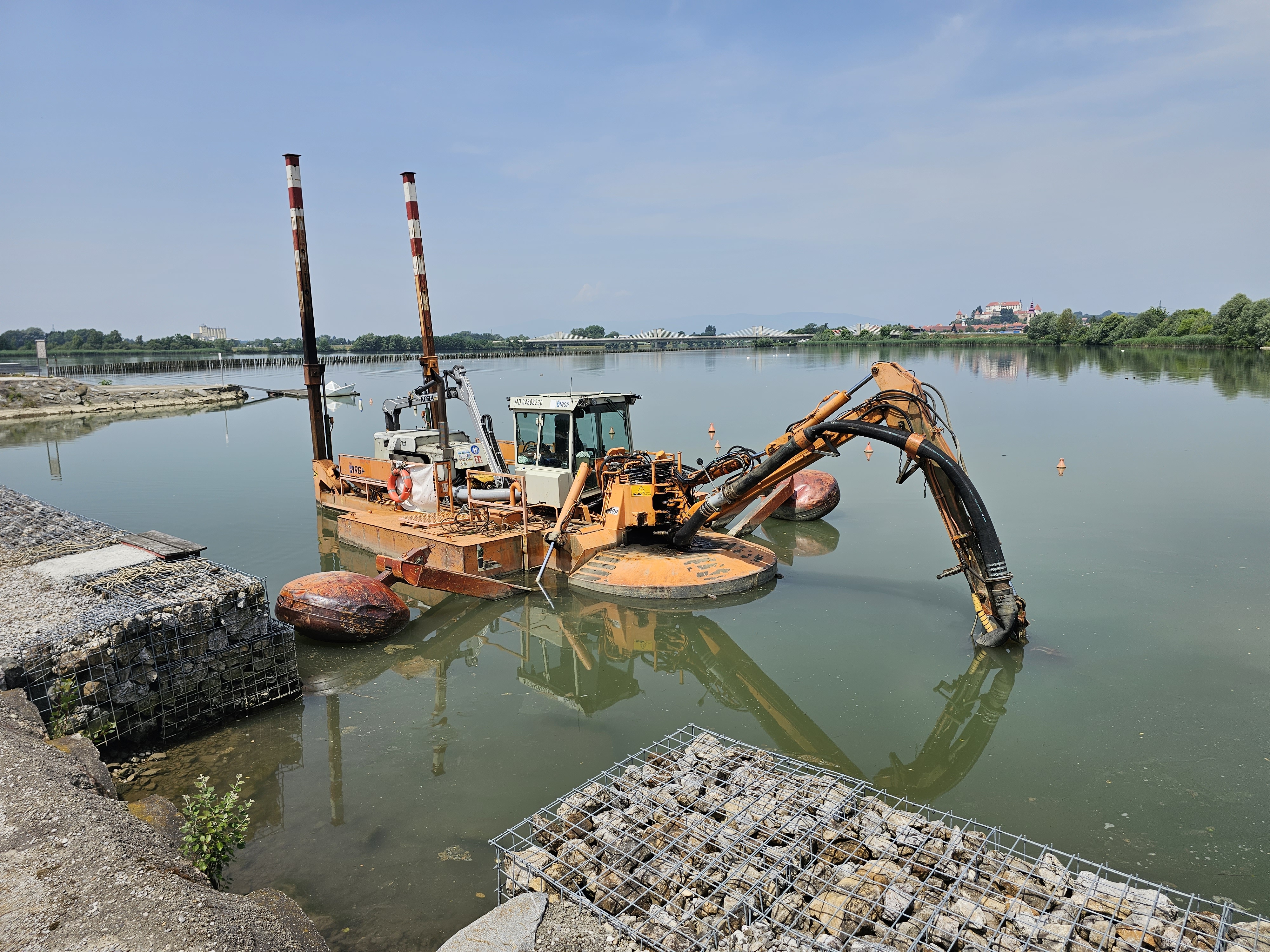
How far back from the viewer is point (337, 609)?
971cm

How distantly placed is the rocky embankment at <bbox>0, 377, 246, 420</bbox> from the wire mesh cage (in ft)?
140

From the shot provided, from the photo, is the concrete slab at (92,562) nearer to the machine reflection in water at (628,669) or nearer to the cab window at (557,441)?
the machine reflection in water at (628,669)

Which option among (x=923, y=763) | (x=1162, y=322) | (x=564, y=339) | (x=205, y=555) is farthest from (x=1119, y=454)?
(x=564, y=339)

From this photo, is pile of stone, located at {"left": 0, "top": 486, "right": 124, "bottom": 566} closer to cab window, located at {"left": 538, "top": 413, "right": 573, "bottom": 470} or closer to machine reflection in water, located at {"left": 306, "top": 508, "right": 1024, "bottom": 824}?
machine reflection in water, located at {"left": 306, "top": 508, "right": 1024, "bottom": 824}

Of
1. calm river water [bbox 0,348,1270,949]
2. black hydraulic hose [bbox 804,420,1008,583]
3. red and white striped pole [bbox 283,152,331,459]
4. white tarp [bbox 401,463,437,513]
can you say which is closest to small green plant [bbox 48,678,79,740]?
calm river water [bbox 0,348,1270,949]

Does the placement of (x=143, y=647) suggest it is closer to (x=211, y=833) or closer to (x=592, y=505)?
(x=211, y=833)

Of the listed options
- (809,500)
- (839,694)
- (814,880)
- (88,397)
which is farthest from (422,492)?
(88,397)

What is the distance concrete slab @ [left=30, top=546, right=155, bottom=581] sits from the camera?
8695mm

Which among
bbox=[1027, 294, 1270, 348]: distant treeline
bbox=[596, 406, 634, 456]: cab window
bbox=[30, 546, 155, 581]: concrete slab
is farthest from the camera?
bbox=[1027, 294, 1270, 348]: distant treeline

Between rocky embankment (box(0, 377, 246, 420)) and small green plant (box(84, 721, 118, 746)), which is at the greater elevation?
rocky embankment (box(0, 377, 246, 420))

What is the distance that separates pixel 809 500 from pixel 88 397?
160 feet

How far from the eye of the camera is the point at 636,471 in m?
12.0

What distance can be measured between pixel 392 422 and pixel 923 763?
14377mm

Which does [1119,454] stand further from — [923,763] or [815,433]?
[923,763]
